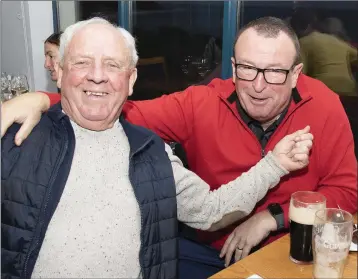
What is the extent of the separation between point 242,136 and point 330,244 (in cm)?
75

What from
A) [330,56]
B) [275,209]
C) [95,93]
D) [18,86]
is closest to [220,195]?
[275,209]

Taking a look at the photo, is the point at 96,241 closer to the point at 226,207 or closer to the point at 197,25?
the point at 226,207

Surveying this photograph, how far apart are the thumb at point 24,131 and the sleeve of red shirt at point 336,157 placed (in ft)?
3.26

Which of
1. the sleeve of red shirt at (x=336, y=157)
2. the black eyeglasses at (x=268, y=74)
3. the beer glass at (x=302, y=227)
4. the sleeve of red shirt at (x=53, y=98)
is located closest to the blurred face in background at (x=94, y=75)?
the sleeve of red shirt at (x=53, y=98)

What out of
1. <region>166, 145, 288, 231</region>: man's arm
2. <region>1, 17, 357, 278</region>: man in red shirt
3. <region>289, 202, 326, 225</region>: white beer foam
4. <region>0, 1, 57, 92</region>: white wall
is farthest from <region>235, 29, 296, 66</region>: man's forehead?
<region>0, 1, 57, 92</region>: white wall

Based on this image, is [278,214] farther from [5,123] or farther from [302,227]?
[5,123]

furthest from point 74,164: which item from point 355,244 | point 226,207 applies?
point 355,244

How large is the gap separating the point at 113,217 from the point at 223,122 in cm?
75

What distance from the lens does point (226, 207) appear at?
156cm

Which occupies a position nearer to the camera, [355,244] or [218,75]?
[355,244]

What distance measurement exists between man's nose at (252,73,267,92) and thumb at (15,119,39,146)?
877 millimetres

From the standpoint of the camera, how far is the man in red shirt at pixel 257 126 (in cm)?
178

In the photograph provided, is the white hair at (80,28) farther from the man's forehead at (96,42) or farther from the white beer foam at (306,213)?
the white beer foam at (306,213)

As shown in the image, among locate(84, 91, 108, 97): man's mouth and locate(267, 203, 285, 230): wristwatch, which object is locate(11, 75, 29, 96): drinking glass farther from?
locate(267, 203, 285, 230): wristwatch
